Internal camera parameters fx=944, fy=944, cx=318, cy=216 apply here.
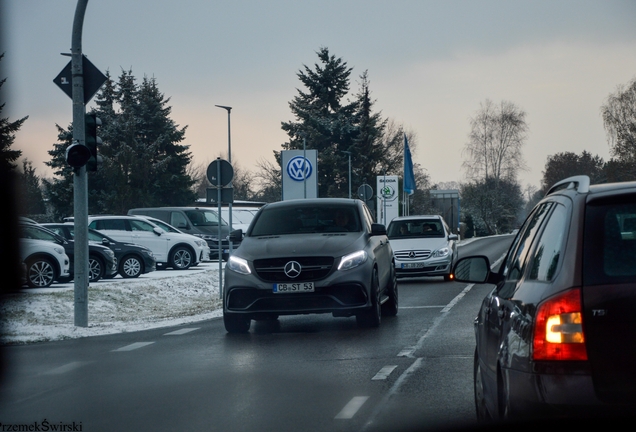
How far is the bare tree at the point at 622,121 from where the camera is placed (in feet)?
266

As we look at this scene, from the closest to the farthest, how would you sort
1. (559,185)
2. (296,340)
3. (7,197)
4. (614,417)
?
1. (614,417)
2. (559,185)
3. (296,340)
4. (7,197)

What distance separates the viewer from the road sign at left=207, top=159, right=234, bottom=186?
20.2 meters

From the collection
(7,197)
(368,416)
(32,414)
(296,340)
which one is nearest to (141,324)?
(296,340)

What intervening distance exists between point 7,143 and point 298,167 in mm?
28652

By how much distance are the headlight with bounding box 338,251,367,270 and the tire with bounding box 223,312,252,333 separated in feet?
4.81

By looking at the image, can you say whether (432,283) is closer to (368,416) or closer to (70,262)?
(70,262)

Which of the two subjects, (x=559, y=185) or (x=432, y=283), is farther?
(x=432, y=283)

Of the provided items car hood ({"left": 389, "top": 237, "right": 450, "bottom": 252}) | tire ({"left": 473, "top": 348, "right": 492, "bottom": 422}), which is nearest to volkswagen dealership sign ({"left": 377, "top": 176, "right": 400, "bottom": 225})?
car hood ({"left": 389, "top": 237, "right": 450, "bottom": 252})

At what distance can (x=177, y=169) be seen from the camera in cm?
7262

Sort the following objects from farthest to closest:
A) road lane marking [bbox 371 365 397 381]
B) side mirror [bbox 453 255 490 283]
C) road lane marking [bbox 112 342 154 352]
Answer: road lane marking [bbox 112 342 154 352]
road lane marking [bbox 371 365 397 381]
side mirror [bbox 453 255 490 283]

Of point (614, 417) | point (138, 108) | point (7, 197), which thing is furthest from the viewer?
point (138, 108)

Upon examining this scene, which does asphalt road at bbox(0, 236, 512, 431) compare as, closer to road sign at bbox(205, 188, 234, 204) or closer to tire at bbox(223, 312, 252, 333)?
tire at bbox(223, 312, 252, 333)

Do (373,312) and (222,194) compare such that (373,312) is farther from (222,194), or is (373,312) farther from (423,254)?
(423,254)

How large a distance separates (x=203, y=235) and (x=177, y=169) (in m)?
36.2
